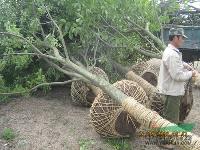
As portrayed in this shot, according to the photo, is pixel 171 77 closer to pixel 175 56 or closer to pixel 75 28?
pixel 175 56

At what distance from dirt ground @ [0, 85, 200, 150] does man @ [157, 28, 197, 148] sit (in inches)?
27.6

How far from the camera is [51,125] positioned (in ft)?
23.5

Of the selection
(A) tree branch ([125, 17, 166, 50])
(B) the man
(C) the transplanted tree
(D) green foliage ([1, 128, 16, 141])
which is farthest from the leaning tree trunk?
(A) tree branch ([125, 17, 166, 50])

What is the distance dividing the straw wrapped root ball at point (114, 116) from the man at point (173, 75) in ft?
1.40

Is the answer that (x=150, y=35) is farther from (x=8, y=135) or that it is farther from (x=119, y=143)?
(x=8, y=135)

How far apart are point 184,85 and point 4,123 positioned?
10.8ft

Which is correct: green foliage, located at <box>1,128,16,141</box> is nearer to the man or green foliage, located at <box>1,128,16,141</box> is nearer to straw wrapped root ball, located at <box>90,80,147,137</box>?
straw wrapped root ball, located at <box>90,80,147,137</box>

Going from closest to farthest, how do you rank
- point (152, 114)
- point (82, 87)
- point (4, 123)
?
point (152, 114) < point (4, 123) < point (82, 87)

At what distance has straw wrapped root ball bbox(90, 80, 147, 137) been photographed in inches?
243

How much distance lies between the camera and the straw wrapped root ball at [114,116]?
6168mm

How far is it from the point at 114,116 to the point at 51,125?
1.53m

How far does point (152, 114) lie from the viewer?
541 centimetres

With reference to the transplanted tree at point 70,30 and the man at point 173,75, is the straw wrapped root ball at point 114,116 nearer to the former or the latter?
the transplanted tree at point 70,30

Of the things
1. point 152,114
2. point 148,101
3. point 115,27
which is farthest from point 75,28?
point 152,114
